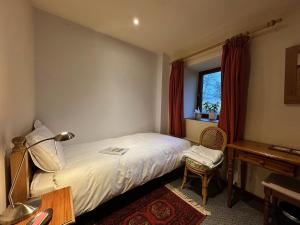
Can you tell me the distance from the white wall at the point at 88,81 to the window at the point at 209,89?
1.28m

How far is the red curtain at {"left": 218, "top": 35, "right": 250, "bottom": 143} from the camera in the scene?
1.88m

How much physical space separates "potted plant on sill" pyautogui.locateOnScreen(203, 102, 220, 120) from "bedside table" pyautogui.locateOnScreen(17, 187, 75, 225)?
2506mm

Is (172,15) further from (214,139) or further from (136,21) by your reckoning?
(214,139)

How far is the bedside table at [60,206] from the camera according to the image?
0.79m

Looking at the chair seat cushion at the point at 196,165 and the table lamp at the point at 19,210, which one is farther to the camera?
the chair seat cushion at the point at 196,165

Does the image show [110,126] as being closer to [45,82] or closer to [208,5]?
[45,82]

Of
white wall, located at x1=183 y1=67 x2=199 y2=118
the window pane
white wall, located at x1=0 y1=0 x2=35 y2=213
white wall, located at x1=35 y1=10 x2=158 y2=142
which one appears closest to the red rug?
white wall, located at x1=0 y1=0 x2=35 y2=213

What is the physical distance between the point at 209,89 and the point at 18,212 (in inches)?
132

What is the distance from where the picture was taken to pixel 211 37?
2.35m

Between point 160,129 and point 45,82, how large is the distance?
2262 millimetres

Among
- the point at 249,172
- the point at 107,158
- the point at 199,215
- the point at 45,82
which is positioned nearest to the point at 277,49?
the point at 249,172

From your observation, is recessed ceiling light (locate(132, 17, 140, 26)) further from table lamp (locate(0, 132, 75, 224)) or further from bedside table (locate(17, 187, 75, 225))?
bedside table (locate(17, 187, 75, 225))

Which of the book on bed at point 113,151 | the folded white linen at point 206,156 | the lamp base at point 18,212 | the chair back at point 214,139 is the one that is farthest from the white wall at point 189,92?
the lamp base at point 18,212

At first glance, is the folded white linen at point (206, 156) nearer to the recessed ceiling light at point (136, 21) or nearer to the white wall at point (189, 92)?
the white wall at point (189, 92)
